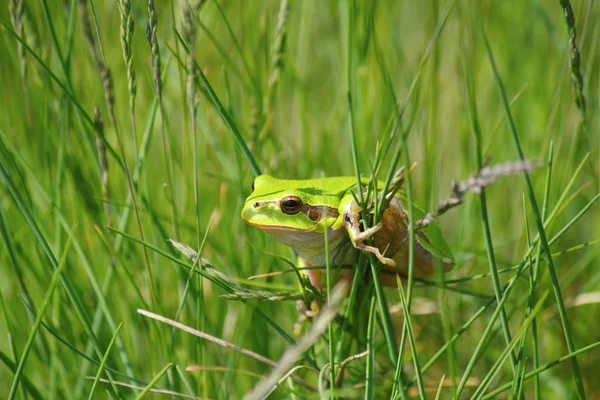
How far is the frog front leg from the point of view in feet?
4.28

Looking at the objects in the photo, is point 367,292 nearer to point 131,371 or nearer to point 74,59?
point 131,371

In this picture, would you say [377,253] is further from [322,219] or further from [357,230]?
[322,219]

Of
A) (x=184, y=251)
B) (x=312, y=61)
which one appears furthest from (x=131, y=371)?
(x=312, y=61)

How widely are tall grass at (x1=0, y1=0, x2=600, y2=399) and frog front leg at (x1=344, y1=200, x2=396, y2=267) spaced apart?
0.13ft

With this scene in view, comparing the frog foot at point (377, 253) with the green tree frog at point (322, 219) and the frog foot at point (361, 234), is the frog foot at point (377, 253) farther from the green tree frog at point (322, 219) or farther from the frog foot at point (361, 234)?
the green tree frog at point (322, 219)

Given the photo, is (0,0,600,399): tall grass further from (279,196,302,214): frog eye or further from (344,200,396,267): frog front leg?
(279,196,302,214): frog eye

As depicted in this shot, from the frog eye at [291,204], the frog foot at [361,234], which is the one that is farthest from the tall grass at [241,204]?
the frog eye at [291,204]

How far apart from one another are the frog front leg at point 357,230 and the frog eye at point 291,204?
14 cm

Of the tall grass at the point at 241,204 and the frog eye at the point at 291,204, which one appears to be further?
the frog eye at the point at 291,204

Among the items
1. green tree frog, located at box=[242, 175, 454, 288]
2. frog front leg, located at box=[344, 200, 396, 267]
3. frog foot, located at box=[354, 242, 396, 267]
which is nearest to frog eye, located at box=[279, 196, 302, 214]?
green tree frog, located at box=[242, 175, 454, 288]

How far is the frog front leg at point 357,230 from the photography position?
1305 millimetres

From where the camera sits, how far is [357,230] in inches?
55.1

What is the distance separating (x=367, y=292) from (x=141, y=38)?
5.11 feet

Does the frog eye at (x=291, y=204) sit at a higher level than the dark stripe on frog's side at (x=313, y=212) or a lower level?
higher
